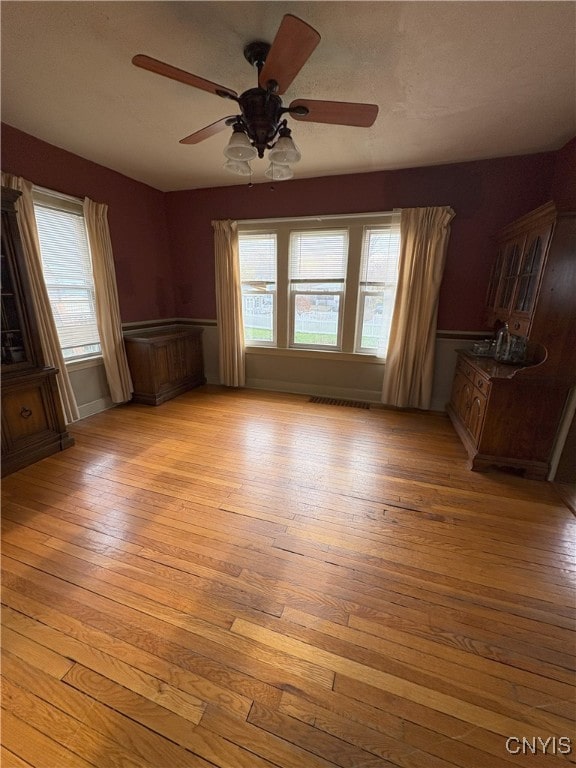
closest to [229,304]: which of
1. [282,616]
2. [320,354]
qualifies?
[320,354]

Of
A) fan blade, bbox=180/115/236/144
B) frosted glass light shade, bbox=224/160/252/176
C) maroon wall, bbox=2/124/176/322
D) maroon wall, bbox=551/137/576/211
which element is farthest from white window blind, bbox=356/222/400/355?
maroon wall, bbox=2/124/176/322

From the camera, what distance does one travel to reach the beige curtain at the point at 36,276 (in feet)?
8.58

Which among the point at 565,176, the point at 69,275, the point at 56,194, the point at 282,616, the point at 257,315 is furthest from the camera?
the point at 257,315

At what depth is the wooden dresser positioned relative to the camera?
12.3ft

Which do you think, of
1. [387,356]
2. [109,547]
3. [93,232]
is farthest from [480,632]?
[93,232]

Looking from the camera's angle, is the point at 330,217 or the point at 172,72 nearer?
the point at 172,72

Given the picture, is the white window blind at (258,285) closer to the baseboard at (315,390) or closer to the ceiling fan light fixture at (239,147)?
the baseboard at (315,390)

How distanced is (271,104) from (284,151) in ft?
0.71

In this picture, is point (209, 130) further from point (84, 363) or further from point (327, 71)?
point (84, 363)

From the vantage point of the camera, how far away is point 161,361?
153 inches

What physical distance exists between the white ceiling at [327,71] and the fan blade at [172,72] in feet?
1.06

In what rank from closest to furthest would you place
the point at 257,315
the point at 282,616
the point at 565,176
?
the point at 282,616 < the point at 565,176 < the point at 257,315

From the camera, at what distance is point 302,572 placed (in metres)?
1.61

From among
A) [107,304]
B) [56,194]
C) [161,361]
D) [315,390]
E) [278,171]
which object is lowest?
[315,390]
